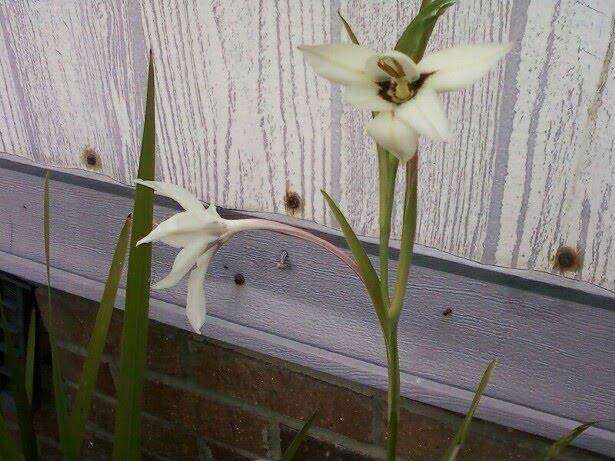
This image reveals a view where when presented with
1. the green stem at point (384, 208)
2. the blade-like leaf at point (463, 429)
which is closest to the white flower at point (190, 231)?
the green stem at point (384, 208)

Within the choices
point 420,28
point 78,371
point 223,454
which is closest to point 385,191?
point 420,28

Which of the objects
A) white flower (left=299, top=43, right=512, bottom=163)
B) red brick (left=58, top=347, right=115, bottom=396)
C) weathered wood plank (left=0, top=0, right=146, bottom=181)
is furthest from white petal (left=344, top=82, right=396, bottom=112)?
A: red brick (left=58, top=347, right=115, bottom=396)

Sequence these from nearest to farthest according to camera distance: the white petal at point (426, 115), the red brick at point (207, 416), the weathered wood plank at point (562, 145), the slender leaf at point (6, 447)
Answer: the white petal at point (426, 115) < the weathered wood plank at point (562, 145) < the slender leaf at point (6, 447) < the red brick at point (207, 416)

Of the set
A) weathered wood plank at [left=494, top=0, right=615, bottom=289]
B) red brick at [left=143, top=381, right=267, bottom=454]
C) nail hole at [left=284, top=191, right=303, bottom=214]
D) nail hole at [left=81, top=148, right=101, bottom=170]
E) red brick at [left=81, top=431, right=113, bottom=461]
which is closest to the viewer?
weathered wood plank at [left=494, top=0, right=615, bottom=289]

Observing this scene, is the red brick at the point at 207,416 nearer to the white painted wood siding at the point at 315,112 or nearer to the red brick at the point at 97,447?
the red brick at the point at 97,447

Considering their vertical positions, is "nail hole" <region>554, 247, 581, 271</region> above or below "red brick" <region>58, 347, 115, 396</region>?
above

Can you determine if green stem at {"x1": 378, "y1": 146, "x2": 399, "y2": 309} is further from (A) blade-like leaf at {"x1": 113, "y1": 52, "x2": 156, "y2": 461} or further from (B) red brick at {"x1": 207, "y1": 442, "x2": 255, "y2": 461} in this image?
(B) red brick at {"x1": 207, "y1": 442, "x2": 255, "y2": 461}

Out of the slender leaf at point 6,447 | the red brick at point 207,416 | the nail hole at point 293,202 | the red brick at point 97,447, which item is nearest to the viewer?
the slender leaf at point 6,447
